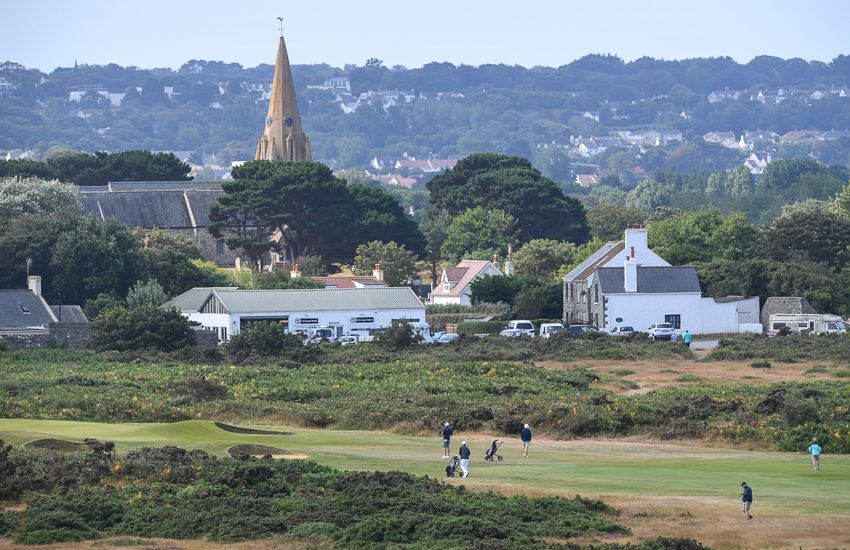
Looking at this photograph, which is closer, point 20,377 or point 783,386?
point 783,386

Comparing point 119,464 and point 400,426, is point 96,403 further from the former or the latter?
point 119,464

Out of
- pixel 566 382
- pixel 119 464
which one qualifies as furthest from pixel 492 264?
pixel 119 464

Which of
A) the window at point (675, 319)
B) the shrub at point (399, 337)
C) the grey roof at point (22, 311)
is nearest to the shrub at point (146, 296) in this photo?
the grey roof at point (22, 311)

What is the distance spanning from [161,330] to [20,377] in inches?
663

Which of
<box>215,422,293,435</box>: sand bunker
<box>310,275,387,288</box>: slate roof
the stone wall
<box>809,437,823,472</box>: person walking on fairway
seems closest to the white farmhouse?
<box>310,275,387,288</box>: slate roof

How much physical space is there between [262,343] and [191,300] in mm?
14720

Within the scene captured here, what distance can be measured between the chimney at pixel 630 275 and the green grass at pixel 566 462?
4027cm

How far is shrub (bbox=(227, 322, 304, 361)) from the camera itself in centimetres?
8188

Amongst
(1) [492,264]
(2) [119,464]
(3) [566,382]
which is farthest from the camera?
(1) [492,264]

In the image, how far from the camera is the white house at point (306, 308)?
91.9 metres

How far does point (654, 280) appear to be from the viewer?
9462 cm

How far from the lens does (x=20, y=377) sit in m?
69.2

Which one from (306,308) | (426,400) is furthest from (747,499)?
(306,308)

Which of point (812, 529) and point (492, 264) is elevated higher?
point (492, 264)
